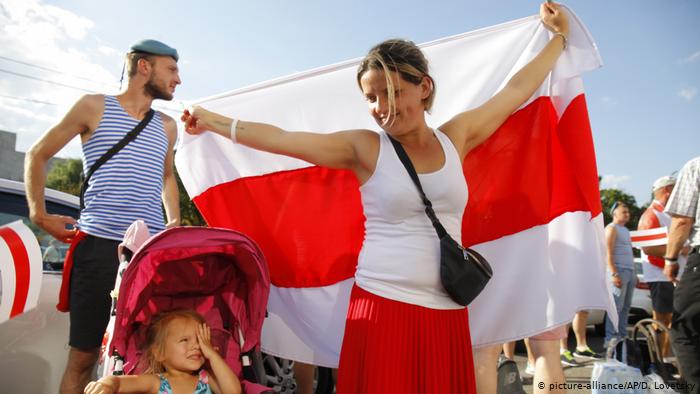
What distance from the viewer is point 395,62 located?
2029 millimetres

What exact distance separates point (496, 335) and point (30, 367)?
9.48 feet

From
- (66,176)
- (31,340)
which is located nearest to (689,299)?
(31,340)

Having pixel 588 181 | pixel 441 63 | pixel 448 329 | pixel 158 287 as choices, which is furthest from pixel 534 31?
pixel 158 287

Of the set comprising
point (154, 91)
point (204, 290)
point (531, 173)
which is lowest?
point (204, 290)

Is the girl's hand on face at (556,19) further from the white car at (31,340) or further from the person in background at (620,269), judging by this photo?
the person in background at (620,269)

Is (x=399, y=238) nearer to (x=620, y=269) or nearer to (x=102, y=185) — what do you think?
(x=102, y=185)

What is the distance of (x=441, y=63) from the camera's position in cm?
322

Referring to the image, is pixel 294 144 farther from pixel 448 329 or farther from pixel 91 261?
pixel 91 261

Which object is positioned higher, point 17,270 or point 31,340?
point 17,270

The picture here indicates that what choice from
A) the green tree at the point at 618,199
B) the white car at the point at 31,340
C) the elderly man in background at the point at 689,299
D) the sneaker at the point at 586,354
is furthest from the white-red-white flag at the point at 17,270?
the green tree at the point at 618,199

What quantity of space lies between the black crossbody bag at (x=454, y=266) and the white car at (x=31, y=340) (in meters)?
2.67

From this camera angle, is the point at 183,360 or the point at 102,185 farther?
the point at 102,185

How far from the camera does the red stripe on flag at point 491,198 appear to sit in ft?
9.41

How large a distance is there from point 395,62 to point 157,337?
1878mm
